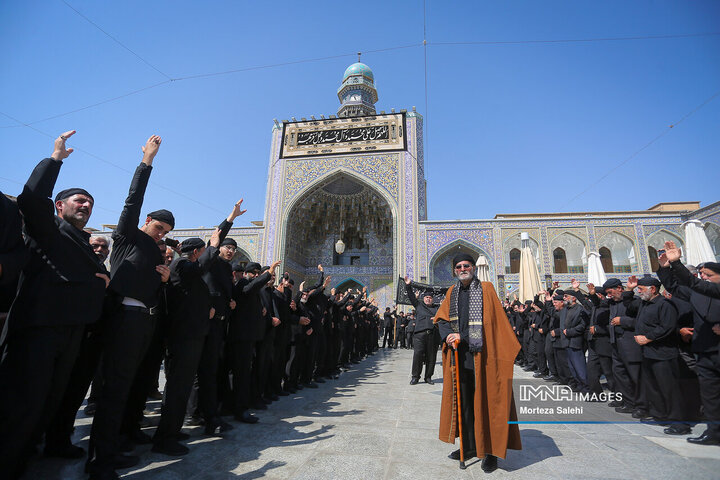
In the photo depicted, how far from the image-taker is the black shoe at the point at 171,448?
89.4 inches

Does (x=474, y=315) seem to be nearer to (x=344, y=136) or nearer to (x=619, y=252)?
(x=344, y=136)

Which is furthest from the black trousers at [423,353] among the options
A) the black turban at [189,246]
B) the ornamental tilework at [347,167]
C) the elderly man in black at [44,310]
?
the ornamental tilework at [347,167]

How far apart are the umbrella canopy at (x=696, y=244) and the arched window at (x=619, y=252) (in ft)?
32.1

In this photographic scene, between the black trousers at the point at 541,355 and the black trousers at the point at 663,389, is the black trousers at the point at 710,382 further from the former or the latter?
the black trousers at the point at 541,355

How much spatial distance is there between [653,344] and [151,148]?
4.90m

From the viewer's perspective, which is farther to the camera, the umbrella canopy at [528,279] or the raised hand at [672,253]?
the umbrella canopy at [528,279]

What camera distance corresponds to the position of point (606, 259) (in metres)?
17.0

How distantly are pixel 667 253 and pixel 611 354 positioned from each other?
A: 1798mm

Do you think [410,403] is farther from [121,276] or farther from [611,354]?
[121,276]

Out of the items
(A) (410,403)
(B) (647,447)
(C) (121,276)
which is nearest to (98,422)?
(C) (121,276)

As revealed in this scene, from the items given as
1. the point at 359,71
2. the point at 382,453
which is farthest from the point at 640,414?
the point at 359,71

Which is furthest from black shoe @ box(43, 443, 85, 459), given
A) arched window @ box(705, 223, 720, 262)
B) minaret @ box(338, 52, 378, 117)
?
minaret @ box(338, 52, 378, 117)

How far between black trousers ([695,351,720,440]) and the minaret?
2144cm

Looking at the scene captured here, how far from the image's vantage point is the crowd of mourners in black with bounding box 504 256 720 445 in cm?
301
